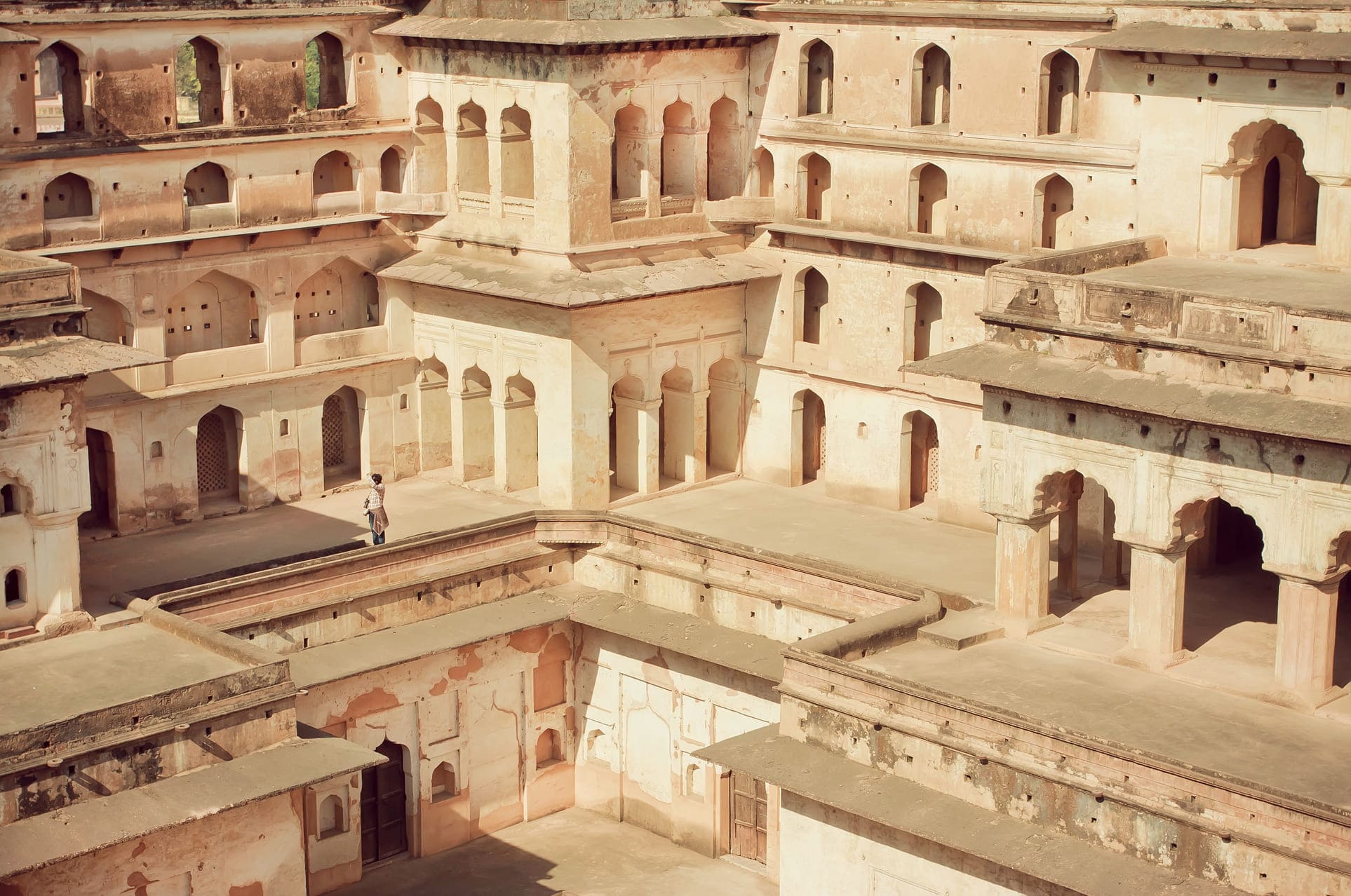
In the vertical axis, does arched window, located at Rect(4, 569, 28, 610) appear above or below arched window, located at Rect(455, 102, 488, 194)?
below

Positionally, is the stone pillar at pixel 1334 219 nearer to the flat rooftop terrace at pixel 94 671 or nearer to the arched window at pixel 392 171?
the arched window at pixel 392 171

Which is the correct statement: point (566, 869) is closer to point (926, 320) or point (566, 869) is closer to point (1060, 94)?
point (926, 320)

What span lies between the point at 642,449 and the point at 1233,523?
7.21 meters

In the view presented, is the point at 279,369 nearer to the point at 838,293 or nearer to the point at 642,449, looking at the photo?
the point at 642,449

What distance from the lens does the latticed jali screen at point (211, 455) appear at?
2673cm

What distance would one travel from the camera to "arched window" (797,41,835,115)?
88.6ft

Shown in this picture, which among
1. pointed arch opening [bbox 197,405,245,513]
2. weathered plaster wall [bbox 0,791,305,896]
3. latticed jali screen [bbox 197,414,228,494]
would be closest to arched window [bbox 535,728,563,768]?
pointed arch opening [bbox 197,405,245,513]

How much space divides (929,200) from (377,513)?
7455 millimetres

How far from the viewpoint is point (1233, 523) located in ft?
78.4

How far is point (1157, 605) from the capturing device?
20.4m

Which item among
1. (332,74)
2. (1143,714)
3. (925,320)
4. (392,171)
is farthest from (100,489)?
(1143,714)

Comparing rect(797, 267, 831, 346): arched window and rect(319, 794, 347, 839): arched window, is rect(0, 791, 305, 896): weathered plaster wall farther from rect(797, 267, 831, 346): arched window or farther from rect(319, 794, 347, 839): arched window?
rect(797, 267, 831, 346): arched window

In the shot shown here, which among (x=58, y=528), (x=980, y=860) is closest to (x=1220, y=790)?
(x=980, y=860)

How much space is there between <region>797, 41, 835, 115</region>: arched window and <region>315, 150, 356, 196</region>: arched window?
566cm
